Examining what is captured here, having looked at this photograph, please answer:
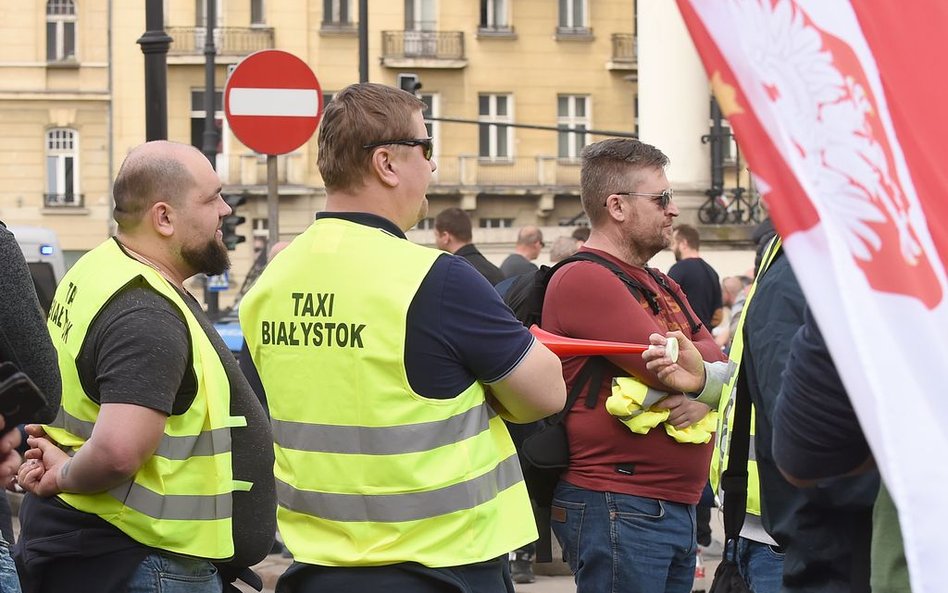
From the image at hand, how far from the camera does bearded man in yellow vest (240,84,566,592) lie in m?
3.42

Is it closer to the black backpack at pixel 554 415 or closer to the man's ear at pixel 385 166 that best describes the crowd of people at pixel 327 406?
the man's ear at pixel 385 166

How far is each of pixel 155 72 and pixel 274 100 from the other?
52.0 inches

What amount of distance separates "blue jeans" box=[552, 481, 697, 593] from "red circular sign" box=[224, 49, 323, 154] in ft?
16.1

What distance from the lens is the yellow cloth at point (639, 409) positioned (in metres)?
4.72

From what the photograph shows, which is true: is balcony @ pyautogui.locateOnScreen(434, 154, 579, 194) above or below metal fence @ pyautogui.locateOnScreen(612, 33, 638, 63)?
below

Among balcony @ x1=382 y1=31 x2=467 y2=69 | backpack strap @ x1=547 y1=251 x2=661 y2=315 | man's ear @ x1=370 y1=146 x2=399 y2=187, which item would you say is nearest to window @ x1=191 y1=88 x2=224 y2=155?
balcony @ x1=382 y1=31 x2=467 y2=69

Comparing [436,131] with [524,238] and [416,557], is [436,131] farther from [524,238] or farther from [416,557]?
[416,557]

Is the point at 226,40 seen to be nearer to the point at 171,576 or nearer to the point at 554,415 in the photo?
the point at 554,415

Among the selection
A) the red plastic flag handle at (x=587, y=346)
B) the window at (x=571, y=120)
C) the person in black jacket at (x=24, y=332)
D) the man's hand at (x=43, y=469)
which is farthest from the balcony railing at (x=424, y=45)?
the person in black jacket at (x=24, y=332)

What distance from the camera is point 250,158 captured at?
150 ft

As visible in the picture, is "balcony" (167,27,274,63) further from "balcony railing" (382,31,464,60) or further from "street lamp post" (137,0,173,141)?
"street lamp post" (137,0,173,141)

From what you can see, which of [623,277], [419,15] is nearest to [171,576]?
[623,277]

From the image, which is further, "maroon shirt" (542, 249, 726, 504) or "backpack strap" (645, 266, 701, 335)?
"backpack strap" (645, 266, 701, 335)

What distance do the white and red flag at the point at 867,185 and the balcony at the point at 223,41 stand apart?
4514cm
